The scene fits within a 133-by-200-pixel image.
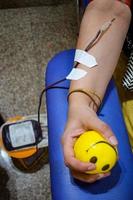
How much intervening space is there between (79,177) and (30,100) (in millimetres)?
947

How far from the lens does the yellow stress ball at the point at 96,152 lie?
66 cm

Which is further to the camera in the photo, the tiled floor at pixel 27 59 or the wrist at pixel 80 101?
the tiled floor at pixel 27 59

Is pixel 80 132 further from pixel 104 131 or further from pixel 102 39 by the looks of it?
pixel 102 39

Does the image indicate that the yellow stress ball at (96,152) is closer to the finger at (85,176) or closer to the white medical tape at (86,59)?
the finger at (85,176)

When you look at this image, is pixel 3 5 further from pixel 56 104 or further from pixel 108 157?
pixel 108 157

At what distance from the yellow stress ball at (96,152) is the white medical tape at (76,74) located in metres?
0.24

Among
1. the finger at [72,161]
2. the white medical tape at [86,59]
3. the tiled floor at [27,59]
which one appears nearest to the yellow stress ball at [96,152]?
the finger at [72,161]

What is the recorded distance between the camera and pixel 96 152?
66cm

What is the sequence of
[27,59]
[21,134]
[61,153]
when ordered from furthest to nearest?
1. [27,59]
2. [21,134]
3. [61,153]

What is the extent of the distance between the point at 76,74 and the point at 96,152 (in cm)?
30

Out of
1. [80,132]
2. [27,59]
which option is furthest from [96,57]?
[27,59]

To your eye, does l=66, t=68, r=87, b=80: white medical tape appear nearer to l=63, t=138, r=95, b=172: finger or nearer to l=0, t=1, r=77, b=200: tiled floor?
l=63, t=138, r=95, b=172: finger

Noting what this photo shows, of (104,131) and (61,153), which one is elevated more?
(104,131)

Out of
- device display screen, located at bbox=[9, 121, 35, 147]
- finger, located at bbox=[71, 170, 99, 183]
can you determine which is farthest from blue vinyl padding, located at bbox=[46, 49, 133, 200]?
device display screen, located at bbox=[9, 121, 35, 147]
